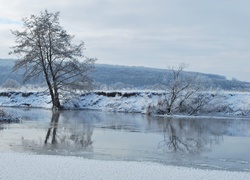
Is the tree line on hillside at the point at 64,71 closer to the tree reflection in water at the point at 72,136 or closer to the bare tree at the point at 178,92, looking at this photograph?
the bare tree at the point at 178,92

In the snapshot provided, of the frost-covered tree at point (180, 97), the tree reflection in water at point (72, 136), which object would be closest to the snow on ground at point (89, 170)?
the tree reflection in water at point (72, 136)

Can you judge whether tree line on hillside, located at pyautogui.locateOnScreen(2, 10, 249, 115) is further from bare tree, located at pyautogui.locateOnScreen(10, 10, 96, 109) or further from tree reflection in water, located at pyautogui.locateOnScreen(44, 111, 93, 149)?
tree reflection in water, located at pyautogui.locateOnScreen(44, 111, 93, 149)

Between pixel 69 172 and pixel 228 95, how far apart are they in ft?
110

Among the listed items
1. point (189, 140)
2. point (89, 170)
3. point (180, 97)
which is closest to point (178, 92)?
Answer: point (180, 97)

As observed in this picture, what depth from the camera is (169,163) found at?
45.1 ft

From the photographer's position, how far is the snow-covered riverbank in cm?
3928

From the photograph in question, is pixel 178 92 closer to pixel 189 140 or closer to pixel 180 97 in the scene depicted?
pixel 180 97

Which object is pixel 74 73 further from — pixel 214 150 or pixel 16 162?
pixel 16 162

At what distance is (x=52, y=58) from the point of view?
43.2 m

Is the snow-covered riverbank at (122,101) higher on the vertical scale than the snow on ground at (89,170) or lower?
higher

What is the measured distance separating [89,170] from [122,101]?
3276 centimetres

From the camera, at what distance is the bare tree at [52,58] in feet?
137

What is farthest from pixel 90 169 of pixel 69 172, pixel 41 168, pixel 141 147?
pixel 141 147

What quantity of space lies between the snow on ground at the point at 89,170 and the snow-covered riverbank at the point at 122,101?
2704cm
